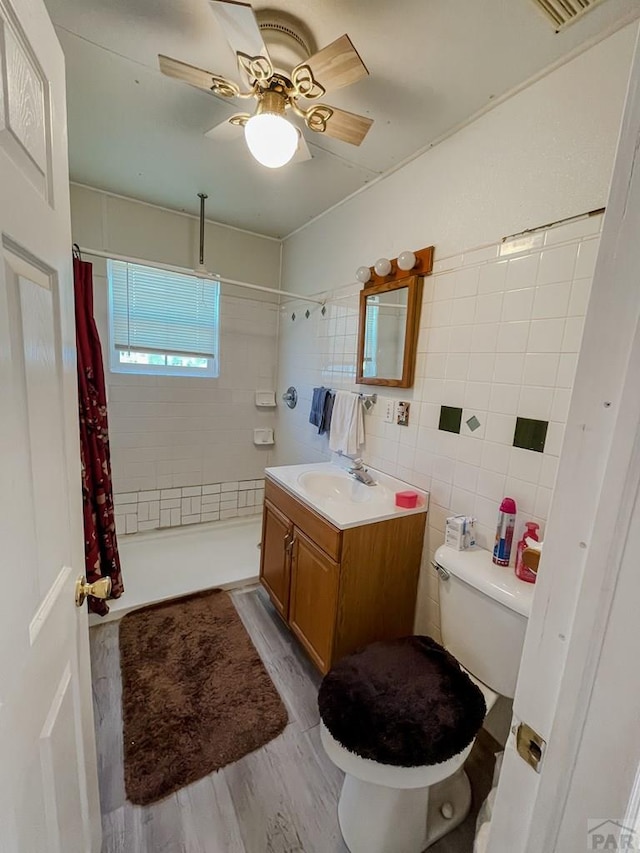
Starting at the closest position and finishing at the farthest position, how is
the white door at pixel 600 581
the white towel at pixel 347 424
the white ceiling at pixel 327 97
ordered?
the white door at pixel 600 581 < the white ceiling at pixel 327 97 < the white towel at pixel 347 424

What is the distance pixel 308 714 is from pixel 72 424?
1.46m

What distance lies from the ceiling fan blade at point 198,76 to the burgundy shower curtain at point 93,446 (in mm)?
849

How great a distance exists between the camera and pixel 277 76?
1151 millimetres

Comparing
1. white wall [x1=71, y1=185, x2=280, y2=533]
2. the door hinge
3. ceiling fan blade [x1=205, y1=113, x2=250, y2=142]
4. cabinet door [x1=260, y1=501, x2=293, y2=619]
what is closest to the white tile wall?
white wall [x1=71, y1=185, x2=280, y2=533]

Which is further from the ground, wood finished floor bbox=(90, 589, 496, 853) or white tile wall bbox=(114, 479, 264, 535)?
white tile wall bbox=(114, 479, 264, 535)

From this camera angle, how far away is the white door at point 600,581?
0.36 metres

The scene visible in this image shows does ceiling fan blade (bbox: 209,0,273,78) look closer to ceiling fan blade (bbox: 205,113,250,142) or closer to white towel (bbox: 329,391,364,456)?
ceiling fan blade (bbox: 205,113,250,142)

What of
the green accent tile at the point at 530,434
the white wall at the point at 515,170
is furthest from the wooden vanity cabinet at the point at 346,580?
the white wall at the point at 515,170

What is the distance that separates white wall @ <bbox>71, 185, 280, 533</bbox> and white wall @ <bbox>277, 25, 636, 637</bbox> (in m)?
1.15

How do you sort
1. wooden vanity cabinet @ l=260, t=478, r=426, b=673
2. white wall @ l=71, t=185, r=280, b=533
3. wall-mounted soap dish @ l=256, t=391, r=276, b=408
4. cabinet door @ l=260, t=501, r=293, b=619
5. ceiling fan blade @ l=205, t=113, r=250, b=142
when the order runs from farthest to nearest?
wall-mounted soap dish @ l=256, t=391, r=276, b=408 → white wall @ l=71, t=185, r=280, b=533 → cabinet door @ l=260, t=501, r=293, b=619 → wooden vanity cabinet @ l=260, t=478, r=426, b=673 → ceiling fan blade @ l=205, t=113, r=250, b=142

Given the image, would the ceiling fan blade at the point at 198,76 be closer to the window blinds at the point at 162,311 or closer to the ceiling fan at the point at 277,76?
the ceiling fan at the point at 277,76

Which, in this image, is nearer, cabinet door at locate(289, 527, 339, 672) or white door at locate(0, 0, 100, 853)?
white door at locate(0, 0, 100, 853)

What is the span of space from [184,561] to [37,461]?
211cm

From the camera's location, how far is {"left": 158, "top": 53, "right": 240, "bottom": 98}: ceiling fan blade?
109 centimetres
